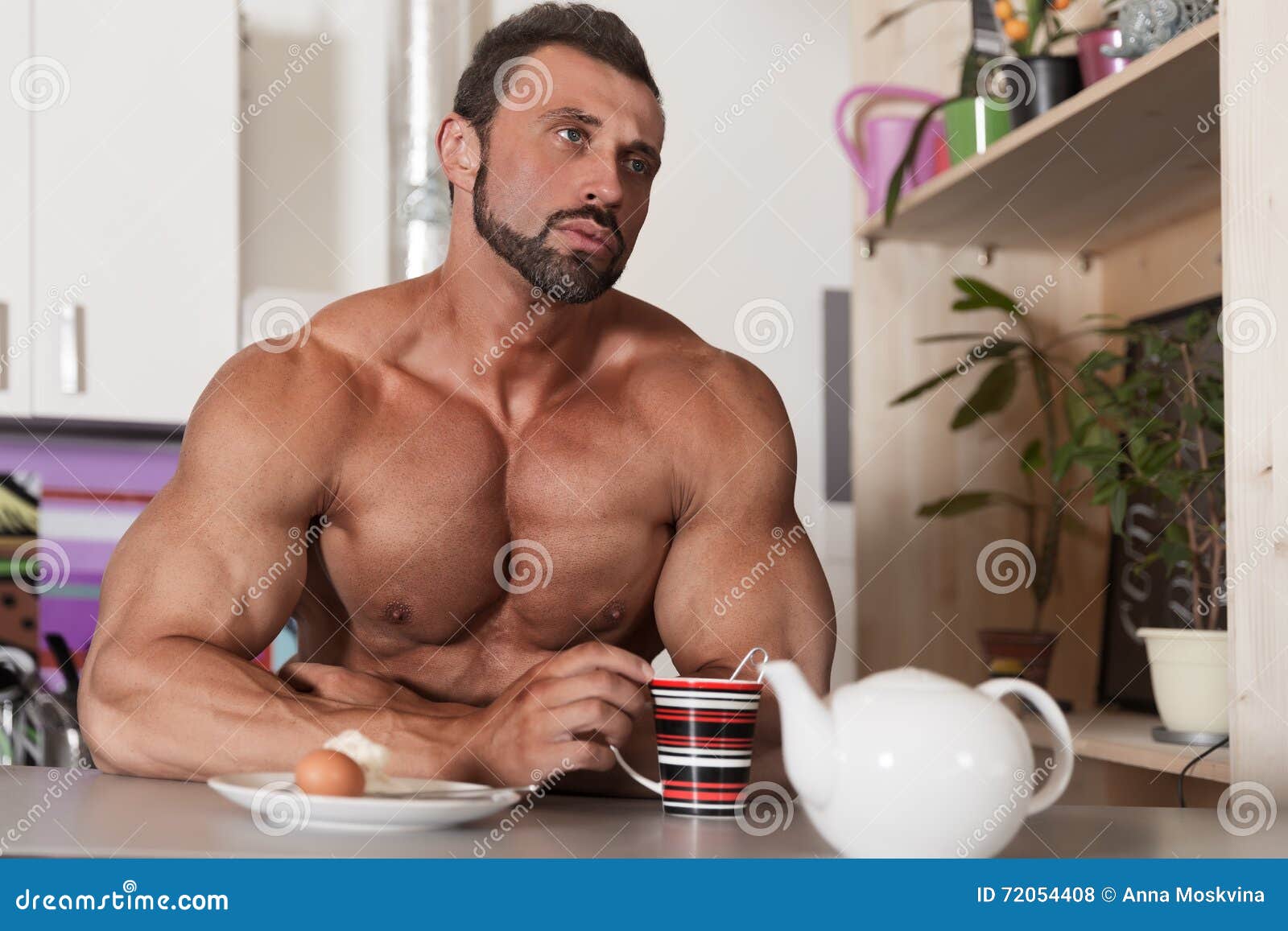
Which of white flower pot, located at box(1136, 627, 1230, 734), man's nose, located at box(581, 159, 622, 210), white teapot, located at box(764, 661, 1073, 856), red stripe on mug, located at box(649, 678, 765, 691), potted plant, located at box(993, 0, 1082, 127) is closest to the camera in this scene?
white teapot, located at box(764, 661, 1073, 856)

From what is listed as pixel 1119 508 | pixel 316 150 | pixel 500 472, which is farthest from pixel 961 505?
pixel 316 150

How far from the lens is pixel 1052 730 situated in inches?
24.3

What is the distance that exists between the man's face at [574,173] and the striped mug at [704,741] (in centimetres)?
55

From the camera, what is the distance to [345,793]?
697 mm

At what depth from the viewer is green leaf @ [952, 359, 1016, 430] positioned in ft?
6.61

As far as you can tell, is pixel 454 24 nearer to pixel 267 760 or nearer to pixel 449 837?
pixel 267 760

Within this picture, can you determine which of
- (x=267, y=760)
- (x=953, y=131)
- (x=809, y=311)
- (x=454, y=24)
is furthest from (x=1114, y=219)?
(x=267, y=760)

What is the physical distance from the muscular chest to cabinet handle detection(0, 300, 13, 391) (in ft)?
3.34

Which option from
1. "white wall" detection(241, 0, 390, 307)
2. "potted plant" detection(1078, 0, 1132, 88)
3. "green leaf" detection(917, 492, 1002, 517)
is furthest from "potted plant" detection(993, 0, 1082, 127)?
"white wall" detection(241, 0, 390, 307)

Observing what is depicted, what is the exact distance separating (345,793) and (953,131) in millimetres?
1504

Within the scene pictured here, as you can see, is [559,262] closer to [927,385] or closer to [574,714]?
[574,714]

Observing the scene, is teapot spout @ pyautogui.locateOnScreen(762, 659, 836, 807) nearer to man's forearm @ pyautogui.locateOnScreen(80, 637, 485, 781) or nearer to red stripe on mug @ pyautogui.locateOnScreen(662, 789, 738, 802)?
red stripe on mug @ pyautogui.locateOnScreen(662, 789, 738, 802)

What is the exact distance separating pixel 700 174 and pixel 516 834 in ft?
5.95

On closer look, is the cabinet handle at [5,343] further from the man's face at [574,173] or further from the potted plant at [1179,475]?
the potted plant at [1179,475]
